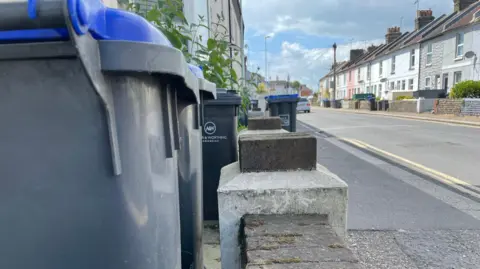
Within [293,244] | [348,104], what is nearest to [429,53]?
[348,104]

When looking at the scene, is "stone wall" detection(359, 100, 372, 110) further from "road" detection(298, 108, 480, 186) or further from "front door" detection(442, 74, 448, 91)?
"road" detection(298, 108, 480, 186)

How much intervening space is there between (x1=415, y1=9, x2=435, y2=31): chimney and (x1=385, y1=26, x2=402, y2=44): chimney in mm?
6447

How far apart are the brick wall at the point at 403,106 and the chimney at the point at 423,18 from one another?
11566 mm

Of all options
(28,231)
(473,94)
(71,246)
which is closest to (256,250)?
(71,246)

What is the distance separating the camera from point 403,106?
944 inches

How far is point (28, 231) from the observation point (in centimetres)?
104

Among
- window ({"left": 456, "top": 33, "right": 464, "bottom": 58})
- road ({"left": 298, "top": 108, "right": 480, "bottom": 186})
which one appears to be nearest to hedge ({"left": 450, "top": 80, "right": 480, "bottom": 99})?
window ({"left": 456, "top": 33, "right": 464, "bottom": 58})

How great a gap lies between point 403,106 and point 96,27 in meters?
26.6

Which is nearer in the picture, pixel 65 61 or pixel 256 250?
pixel 65 61

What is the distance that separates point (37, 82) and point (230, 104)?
213 centimetres

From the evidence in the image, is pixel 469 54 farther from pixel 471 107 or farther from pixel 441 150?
pixel 441 150

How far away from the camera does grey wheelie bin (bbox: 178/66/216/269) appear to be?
6.38ft

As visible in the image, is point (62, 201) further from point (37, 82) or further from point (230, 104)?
point (230, 104)

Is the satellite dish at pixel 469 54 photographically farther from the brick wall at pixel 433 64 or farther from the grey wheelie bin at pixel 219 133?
the grey wheelie bin at pixel 219 133
